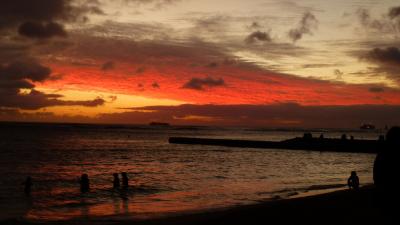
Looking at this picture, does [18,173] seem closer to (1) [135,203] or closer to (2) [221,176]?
(2) [221,176]

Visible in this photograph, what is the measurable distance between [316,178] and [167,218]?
23.3 metres

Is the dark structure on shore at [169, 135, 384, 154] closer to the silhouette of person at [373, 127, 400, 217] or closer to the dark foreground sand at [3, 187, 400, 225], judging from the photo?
the dark foreground sand at [3, 187, 400, 225]

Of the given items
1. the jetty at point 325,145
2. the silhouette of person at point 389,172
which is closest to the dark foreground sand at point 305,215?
the silhouette of person at point 389,172

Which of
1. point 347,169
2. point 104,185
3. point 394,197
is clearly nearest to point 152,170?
point 104,185

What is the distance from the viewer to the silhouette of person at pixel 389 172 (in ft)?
24.3

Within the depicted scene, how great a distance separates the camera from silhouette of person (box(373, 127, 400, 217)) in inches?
292

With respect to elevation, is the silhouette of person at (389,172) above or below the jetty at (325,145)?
above

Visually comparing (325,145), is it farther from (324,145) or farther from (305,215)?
(305,215)

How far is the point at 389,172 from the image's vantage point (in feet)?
24.4

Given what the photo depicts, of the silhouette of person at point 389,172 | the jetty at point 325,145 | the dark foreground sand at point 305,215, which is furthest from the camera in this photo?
the jetty at point 325,145

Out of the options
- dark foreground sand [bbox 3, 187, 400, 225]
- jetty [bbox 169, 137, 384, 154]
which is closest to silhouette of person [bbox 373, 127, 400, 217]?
dark foreground sand [bbox 3, 187, 400, 225]

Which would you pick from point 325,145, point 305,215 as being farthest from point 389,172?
point 325,145

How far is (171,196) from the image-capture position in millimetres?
28609

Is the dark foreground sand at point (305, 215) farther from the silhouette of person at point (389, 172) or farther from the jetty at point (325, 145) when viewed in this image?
the jetty at point (325, 145)
